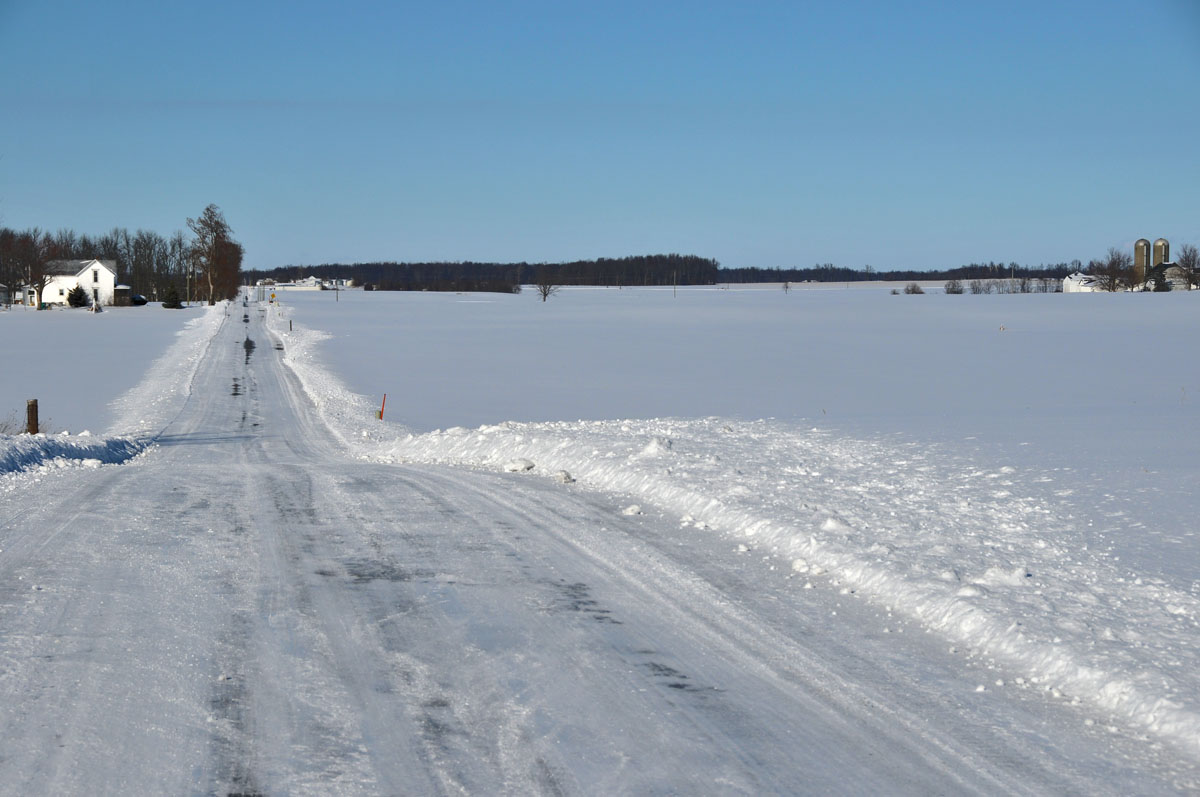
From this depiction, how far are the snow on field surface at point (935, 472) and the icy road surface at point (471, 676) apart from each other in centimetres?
47

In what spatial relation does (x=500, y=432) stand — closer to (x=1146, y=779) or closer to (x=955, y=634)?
(x=955, y=634)

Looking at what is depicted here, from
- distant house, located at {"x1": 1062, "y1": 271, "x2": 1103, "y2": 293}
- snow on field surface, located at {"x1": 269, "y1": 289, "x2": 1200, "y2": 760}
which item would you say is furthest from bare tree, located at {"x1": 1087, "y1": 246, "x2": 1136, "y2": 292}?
snow on field surface, located at {"x1": 269, "y1": 289, "x2": 1200, "y2": 760}

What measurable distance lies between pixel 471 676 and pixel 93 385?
3486 cm

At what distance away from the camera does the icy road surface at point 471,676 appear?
4.29 meters

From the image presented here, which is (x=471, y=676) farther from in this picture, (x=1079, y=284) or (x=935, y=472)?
(x=1079, y=284)

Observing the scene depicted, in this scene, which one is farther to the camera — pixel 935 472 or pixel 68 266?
pixel 68 266

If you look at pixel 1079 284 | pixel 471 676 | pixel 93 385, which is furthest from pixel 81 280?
pixel 471 676

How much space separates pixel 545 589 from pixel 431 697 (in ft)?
6.77

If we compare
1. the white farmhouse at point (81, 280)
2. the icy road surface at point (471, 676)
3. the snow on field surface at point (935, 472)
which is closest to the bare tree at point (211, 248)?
the white farmhouse at point (81, 280)

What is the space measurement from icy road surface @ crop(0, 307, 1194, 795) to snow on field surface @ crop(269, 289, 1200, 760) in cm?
47

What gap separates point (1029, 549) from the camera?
7.73 metres

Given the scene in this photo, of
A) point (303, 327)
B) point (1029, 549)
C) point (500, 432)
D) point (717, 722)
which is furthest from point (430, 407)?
point (303, 327)

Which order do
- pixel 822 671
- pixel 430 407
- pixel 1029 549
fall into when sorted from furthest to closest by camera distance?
pixel 430 407 < pixel 1029 549 < pixel 822 671

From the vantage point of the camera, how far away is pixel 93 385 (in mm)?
35062
